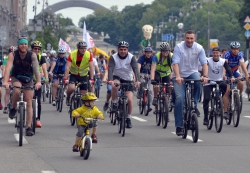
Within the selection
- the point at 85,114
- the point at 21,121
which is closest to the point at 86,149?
the point at 85,114

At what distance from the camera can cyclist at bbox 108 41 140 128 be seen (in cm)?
1487

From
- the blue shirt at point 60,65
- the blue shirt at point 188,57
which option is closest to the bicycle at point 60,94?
the blue shirt at point 60,65

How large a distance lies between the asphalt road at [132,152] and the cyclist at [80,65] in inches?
38.0

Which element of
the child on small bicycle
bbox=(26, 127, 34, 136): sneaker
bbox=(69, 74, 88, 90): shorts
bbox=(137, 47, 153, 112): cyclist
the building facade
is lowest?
bbox=(26, 127, 34, 136): sneaker

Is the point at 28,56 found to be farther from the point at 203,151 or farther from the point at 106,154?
the point at 203,151

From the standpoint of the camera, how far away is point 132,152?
11.9m

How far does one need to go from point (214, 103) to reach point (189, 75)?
148 cm

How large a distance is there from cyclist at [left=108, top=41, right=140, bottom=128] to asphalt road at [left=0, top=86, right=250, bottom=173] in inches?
23.2

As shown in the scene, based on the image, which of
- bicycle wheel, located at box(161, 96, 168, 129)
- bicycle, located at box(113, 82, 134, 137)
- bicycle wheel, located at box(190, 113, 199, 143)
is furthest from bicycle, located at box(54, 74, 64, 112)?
bicycle wheel, located at box(190, 113, 199, 143)

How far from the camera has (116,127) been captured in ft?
53.0

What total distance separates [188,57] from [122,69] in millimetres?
1835

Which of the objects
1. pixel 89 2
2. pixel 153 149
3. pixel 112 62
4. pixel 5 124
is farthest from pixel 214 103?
pixel 89 2

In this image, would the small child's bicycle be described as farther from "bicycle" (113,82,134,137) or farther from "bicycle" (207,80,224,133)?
"bicycle" (207,80,224,133)

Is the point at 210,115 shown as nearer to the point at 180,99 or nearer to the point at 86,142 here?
the point at 180,99
